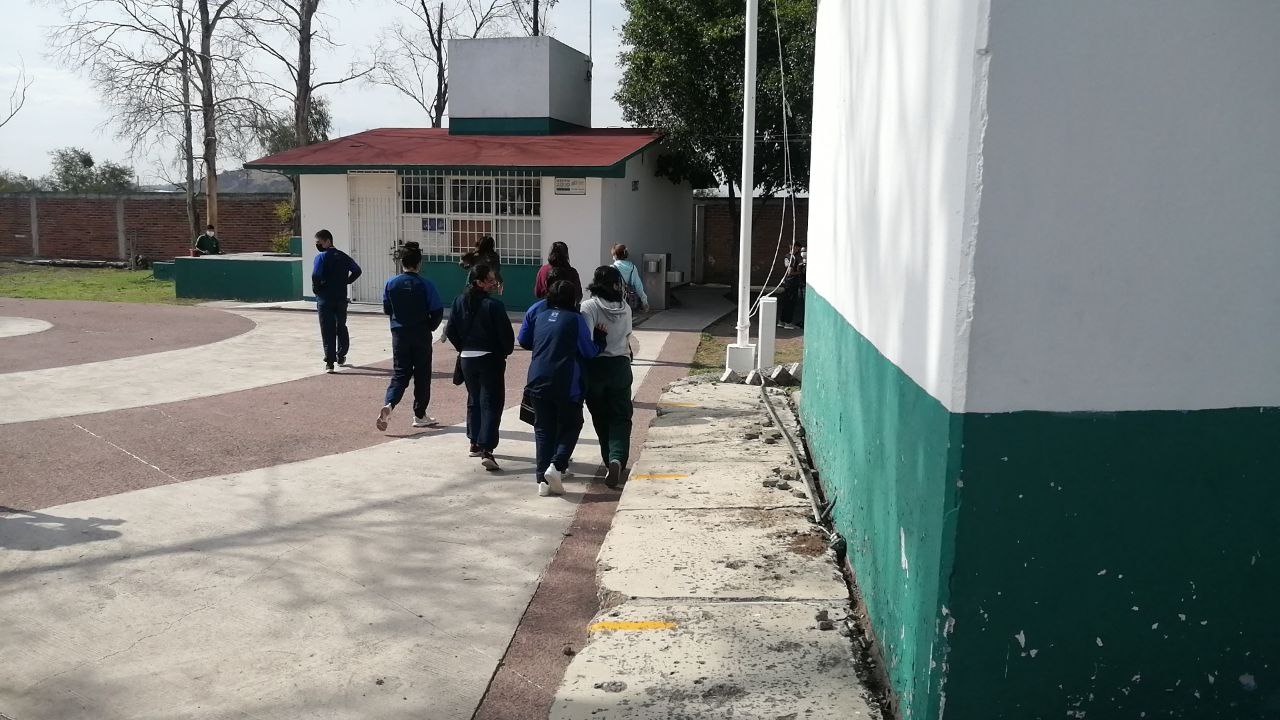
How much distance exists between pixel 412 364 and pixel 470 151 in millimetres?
11619

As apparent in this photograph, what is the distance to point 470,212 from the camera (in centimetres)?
1989

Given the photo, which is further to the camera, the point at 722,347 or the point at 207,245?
the point at 207,245

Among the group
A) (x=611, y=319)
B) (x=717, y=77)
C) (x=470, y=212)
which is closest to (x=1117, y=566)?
(x=611, y=319)

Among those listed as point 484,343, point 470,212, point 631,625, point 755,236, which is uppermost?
point 470,212

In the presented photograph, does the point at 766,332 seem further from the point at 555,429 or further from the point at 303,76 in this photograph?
the point at 303,76

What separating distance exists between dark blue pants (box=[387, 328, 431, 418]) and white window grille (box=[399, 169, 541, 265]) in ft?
34.4

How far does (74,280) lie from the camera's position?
26.8 meters

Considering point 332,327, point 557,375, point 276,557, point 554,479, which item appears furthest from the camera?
point 332,327

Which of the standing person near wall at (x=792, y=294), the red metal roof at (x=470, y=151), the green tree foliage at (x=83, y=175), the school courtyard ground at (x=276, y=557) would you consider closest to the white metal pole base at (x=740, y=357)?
the school courtyard ground at (x=276, y=557)

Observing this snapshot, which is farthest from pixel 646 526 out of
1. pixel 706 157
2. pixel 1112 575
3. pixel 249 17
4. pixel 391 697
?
pixel 249 17

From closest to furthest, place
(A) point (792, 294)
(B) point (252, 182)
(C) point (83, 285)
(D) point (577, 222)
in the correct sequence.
→ (A) point (792, 294) < (D) point (577, 222) < (C) point (83, 285) < (B) point (252, 182)

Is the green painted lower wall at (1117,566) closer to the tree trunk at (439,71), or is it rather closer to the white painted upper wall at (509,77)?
the white painted upper wall at (509,77)

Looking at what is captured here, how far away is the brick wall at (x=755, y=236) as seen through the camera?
26.4 meters

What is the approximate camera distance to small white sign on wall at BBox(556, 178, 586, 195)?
19.0 meters
